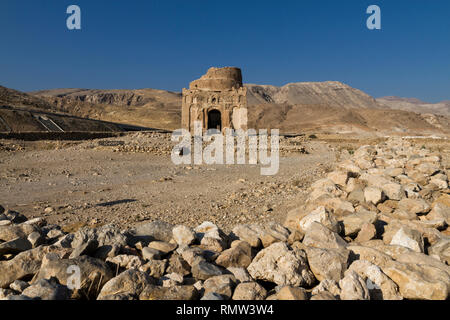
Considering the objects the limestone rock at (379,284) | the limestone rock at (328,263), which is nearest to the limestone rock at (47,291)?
the limestone rock at (328,263)

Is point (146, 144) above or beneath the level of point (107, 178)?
above

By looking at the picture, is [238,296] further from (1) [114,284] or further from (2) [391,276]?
(2) [391,276]

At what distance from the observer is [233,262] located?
277cm

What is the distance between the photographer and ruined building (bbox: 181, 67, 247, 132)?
75.8 feet

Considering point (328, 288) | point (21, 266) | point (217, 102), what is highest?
point (217, 102)

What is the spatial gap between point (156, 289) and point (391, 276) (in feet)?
6.32

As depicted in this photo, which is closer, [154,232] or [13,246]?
[13,246]

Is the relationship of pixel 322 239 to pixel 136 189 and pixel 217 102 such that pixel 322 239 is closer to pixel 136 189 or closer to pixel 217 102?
pixel 136 189

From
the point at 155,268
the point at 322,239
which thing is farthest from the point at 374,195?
the point at 155,268

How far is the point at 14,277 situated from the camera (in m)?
2.45

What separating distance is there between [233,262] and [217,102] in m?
21.5

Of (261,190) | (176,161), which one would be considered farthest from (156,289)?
(176,161)

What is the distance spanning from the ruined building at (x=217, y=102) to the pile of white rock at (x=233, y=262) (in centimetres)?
1975

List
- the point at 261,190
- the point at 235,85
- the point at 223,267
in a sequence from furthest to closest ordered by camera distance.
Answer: the point at 235,85 → the point at 261,190 → the point at 223,267
